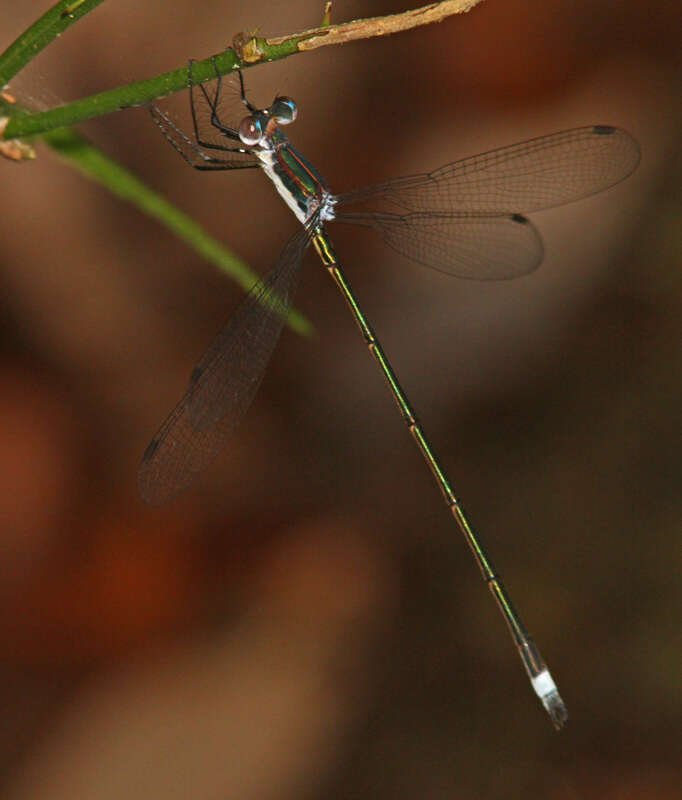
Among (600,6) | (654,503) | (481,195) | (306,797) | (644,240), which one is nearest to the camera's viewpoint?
(481,195)

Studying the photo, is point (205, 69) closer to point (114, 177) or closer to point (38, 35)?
point (38, 35)

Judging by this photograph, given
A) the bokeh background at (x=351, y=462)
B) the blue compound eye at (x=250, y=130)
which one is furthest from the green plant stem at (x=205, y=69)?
the bokeh background at (x=351, y=462)

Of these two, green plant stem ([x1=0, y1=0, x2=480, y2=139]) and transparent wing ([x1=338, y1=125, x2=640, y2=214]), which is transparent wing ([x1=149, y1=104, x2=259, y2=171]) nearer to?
transparent wing ([x1=338, y1=125, x2=640, y2=214])

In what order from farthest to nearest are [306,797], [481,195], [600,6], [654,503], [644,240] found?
[600,6] → [644,240] → [654,503] → [306,797] → [481,195]

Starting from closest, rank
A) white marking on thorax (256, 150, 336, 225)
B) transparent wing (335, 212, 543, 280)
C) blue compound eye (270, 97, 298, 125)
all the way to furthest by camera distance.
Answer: blue compound eye (270, 97, 298, 125)
white marking on thorax (256, 150, 336, 225)
transparent wing (335, 212, 543, 280)

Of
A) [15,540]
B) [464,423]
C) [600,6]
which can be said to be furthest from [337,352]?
[600,6]

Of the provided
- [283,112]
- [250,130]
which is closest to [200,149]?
[250,130]

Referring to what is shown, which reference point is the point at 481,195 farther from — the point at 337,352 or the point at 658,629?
the point at 658,629

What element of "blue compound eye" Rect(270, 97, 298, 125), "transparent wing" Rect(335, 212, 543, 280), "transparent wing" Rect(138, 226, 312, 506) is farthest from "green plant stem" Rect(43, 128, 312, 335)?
"transparent wing" Rect(335, 212, 543, 280)
